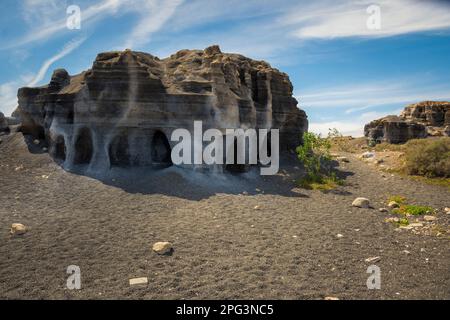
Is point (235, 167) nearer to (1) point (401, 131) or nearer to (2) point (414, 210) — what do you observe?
(2) point (414, 210)

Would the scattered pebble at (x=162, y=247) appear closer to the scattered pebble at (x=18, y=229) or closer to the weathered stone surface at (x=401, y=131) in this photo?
the scattered pebble at (x=18, y=229)

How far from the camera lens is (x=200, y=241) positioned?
13188 millimetres

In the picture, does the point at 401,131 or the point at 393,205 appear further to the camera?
the point at 401,131

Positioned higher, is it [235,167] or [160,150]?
[160,150]

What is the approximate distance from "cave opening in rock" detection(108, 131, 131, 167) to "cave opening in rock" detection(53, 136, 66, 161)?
396 centimetres

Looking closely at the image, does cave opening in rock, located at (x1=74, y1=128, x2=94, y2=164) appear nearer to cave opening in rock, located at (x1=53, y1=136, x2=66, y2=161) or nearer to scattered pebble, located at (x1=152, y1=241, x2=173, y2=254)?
cave opening in rock, located at (x1=53, y1=136, x2=66, y2=161)

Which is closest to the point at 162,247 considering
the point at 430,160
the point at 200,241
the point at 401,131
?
the point at 200,241

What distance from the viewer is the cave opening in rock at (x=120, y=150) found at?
2420 cm

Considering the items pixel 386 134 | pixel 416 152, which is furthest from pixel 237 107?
pixel 386 134

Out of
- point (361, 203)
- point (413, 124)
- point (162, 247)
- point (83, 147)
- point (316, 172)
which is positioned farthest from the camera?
point (413, 124)

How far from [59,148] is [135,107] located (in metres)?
6.82
